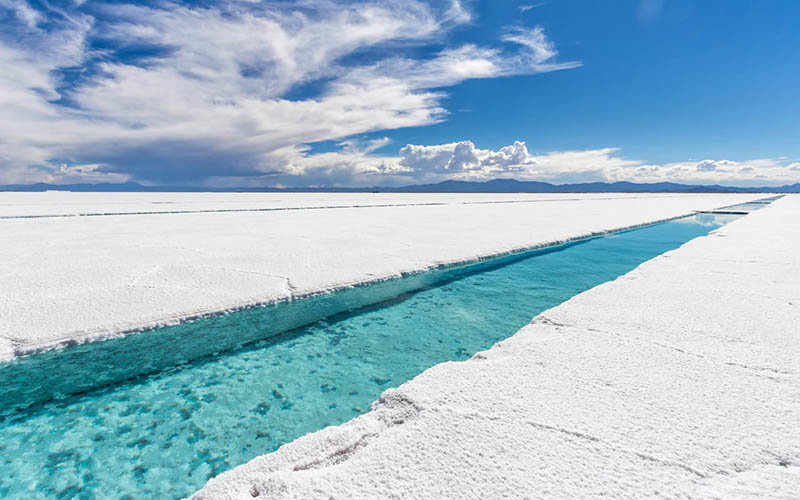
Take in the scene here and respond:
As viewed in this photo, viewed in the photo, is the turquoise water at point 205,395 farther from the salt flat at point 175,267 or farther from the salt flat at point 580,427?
the salt flat at point 580,427

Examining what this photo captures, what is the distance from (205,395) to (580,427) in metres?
1.96

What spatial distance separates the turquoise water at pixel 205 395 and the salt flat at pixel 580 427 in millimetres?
693

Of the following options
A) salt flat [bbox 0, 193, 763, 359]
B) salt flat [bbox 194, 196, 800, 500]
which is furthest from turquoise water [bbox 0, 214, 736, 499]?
salt flat [bbox 194, 196, 800, 500]

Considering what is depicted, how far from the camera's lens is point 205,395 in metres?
2.25

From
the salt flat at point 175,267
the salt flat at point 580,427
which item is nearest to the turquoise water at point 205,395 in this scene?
the salt flat at point 175,267

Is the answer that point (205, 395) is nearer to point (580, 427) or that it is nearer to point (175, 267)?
point (580, 427)

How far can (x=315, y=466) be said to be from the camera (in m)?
1.23

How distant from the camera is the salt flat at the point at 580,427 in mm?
1109

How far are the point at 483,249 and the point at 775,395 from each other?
3.92 metres

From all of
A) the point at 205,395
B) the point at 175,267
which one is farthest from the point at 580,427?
the point at 175,267

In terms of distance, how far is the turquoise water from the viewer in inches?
67.2

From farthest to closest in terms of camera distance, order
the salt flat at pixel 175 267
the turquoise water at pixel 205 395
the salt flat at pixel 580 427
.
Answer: the salt flat at pixel 175 267 < the turquoise water at pixel 205 395 < the salt flat at pixel 580 427

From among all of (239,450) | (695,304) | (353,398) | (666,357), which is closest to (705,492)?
(666,357)

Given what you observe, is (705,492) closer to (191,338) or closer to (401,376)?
(401,376)
